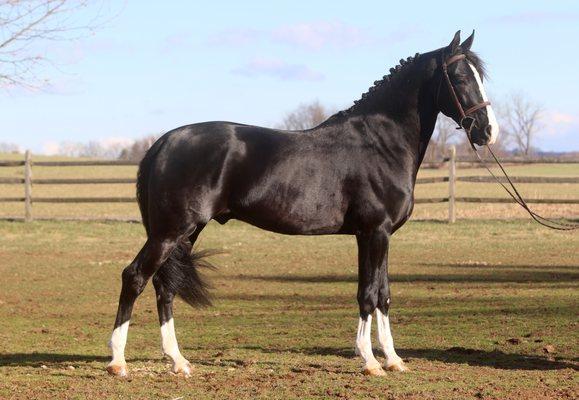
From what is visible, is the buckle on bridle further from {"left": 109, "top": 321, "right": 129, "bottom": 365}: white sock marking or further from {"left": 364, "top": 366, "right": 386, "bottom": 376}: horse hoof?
{"left": 109, "top": 321, "right": 129, "bottom": 365}: white sock marking

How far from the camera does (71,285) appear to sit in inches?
523

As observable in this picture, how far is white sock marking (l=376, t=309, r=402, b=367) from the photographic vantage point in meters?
7.12

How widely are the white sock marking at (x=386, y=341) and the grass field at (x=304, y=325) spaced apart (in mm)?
237

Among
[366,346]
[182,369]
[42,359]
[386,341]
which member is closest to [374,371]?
[366,346]

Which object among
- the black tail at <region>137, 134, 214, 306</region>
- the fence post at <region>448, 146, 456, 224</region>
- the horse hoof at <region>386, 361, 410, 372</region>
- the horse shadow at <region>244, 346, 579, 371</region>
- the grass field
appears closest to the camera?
the grass field

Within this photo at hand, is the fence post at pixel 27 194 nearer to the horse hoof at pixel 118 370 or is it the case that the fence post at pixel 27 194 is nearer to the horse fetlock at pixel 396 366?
the horse hoof at pixel 118 370

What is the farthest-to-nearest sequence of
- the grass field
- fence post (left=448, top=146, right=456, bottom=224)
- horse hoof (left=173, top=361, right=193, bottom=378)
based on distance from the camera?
fence post (left=448, top=146, right=456, bottom=224)
horse hoof (left=173, top=361, right=193, bottom=378)
the grass field

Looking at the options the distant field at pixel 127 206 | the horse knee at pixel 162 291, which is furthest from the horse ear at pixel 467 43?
the distant field at pixel 127 206

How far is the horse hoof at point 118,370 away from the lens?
6.84m

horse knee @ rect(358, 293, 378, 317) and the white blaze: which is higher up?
the white blaze

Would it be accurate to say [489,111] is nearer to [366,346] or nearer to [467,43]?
[467,43]

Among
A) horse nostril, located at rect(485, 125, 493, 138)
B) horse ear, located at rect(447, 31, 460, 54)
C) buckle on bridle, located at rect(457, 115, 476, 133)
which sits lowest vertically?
horse nostril, located at rect(485, 125, 493, 138)

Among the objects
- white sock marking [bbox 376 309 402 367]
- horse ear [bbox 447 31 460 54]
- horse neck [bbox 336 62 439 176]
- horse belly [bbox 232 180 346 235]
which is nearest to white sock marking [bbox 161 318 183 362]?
horse belly [bbox 232 180 346 235]

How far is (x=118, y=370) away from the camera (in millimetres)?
6875
